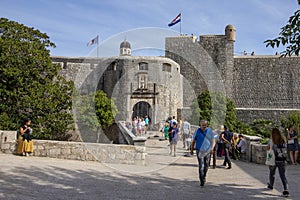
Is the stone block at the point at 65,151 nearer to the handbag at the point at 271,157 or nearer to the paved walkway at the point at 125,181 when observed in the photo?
the paved walkway at the point at 125,181

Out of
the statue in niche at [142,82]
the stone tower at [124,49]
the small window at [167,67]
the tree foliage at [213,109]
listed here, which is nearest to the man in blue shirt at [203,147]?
the tree foliage at [213,109]

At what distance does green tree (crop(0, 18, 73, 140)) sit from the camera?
37.8 feet

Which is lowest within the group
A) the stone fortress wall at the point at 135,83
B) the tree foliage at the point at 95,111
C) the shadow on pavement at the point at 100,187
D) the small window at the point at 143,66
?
the shadow on pavement at the point at 100,187

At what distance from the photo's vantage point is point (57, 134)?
13297 millimetres

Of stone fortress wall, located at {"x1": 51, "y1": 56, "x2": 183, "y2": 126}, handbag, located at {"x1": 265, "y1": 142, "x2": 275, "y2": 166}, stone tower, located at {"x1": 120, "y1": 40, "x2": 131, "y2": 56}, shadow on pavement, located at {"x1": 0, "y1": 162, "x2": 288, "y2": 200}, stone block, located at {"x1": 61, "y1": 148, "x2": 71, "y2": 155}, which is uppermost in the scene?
stone tower, located at {"x1": 120, "y1": 40, "x2": 131, "y2": 56}

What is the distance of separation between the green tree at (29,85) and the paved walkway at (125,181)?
493 centimetres

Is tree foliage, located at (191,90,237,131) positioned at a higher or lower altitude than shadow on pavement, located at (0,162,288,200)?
higher

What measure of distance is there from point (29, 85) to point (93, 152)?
633 cm

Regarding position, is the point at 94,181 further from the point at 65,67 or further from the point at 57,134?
the point at 65,67

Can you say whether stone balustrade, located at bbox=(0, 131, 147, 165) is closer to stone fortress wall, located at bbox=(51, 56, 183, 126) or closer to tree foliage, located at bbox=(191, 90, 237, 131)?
tree foliage, located at bbox=(191, 90, 237, 131)

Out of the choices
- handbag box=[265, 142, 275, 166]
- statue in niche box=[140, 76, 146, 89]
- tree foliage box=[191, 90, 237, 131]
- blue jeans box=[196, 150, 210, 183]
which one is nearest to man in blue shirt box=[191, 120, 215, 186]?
blue jeans box=[196, 150, 210, 183]

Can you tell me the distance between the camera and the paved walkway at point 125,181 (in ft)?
14.2

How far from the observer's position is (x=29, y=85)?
1198 cm

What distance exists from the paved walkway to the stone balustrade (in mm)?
241
